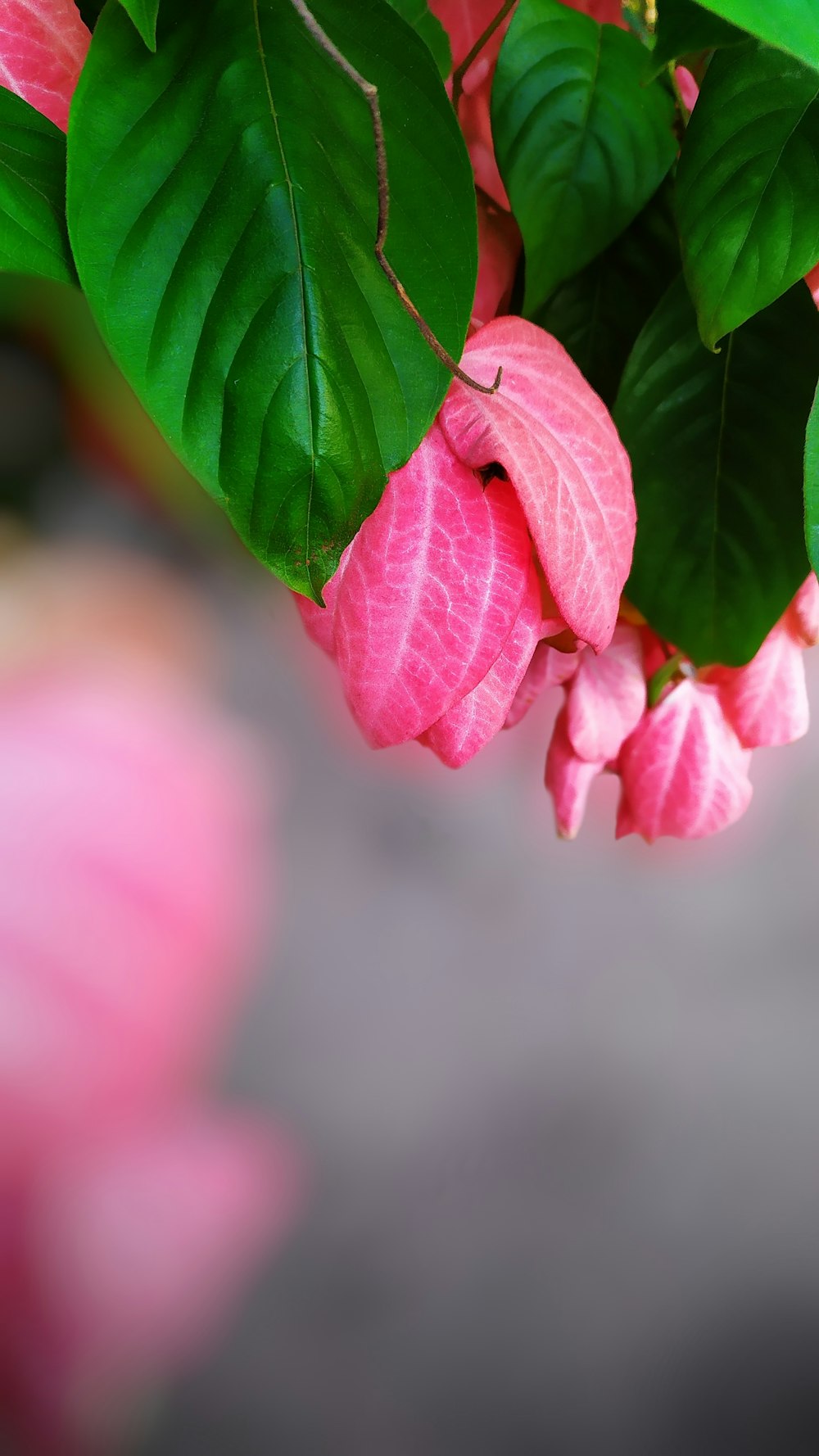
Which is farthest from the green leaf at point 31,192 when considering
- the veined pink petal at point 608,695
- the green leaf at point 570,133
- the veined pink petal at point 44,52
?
the veined pink petal at point 608,695

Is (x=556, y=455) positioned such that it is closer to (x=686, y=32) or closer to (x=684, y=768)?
(x=686, y=32)

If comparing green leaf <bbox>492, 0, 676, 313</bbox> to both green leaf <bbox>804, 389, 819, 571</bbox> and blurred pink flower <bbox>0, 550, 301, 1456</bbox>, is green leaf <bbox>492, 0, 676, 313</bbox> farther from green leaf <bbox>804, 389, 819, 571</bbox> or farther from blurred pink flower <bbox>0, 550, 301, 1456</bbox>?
blurred pink flower <bbox>0, 550, 301, 1456</bbox>

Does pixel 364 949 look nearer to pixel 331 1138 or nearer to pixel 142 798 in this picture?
pixel 331 1138

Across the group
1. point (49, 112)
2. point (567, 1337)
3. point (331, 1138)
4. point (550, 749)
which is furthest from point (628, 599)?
point (567, 1337)

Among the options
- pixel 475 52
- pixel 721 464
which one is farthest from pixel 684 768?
pixel 475 52

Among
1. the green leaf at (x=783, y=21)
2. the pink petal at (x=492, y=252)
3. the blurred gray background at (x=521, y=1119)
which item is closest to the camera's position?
the green leaf at (x=783, y=21)

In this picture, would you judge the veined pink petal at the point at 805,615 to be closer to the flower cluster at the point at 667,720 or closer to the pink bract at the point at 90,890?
the flower cluster at the point at 667,720

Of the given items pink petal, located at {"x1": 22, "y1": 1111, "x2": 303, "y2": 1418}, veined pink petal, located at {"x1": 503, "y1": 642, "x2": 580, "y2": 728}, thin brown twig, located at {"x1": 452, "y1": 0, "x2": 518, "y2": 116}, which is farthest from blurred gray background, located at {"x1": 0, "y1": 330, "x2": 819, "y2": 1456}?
thin brown twig, located at {"x1": 452, "y1": 0, "x2": 518, "y2": 116}
